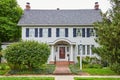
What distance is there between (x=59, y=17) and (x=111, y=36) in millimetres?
18249

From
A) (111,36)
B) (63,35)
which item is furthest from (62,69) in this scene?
(63,35)

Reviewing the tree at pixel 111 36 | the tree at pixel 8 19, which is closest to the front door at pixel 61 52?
the tree at pixel 8 19

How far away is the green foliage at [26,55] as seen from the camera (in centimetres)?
2784

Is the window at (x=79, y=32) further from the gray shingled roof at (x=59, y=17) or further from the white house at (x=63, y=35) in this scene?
the gray shingled roof at (x=59, y=17)

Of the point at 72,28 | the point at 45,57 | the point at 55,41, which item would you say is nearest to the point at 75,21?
the point at 72,28

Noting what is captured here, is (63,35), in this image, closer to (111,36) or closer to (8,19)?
(8,19)

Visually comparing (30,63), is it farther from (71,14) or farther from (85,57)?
(71,14)

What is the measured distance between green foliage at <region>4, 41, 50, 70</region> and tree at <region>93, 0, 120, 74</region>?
214 inches

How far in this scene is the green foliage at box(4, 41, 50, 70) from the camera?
2784 cm

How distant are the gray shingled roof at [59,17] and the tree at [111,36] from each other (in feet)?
48.2

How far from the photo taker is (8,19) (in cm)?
4631

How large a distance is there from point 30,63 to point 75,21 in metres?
15.2

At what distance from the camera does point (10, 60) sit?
27.9 m

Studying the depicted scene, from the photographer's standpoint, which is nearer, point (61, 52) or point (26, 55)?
point (26, 55)
